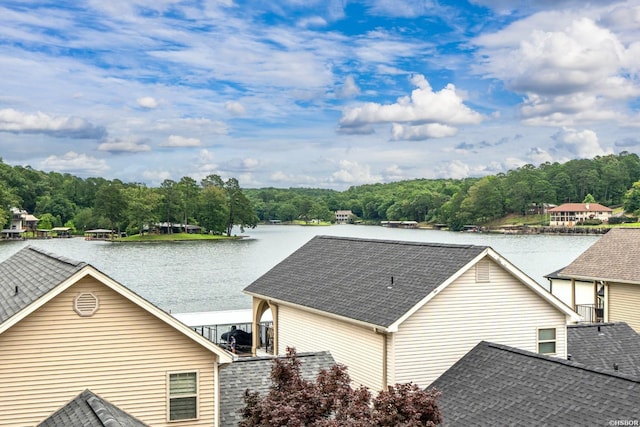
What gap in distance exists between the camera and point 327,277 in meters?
24.8

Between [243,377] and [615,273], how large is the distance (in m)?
19.4

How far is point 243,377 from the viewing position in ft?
59.8

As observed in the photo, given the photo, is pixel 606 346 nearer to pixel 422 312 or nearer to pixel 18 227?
pixel 422 312

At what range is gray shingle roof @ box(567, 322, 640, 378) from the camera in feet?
75.2

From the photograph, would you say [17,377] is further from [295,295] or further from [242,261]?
[242,261]

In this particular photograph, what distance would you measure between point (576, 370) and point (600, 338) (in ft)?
28.3

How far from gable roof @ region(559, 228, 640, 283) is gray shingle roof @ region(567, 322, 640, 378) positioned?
555 centimetres

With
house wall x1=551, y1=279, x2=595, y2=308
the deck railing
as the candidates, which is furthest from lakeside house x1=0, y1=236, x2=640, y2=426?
house wall x1=551, y1=279, x2=595, y2=308

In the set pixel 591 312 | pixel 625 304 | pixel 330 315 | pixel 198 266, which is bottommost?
pixel 198 266

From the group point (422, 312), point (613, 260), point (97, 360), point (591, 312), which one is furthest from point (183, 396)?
point (591, 312)

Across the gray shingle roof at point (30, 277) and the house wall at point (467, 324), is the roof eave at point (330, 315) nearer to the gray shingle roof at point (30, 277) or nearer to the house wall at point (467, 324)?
the house wall at point (467, 324)

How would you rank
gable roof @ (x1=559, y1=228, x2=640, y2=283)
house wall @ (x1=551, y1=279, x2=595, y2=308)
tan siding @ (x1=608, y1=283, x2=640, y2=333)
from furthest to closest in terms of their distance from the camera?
house wall @ (x1=551, y1=279, x2=595, y2=308), gable roof @ (x1=559, y1=228, x2=640, y2=283), tan siding @ (x1=608, y1=283, x2=640, y2=333)

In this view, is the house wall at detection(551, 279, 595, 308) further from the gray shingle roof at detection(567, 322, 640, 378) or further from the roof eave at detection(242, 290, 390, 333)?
the roof eave at detection(242, 290, 390, 333)

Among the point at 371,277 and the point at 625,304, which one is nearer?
the point at 371,277
